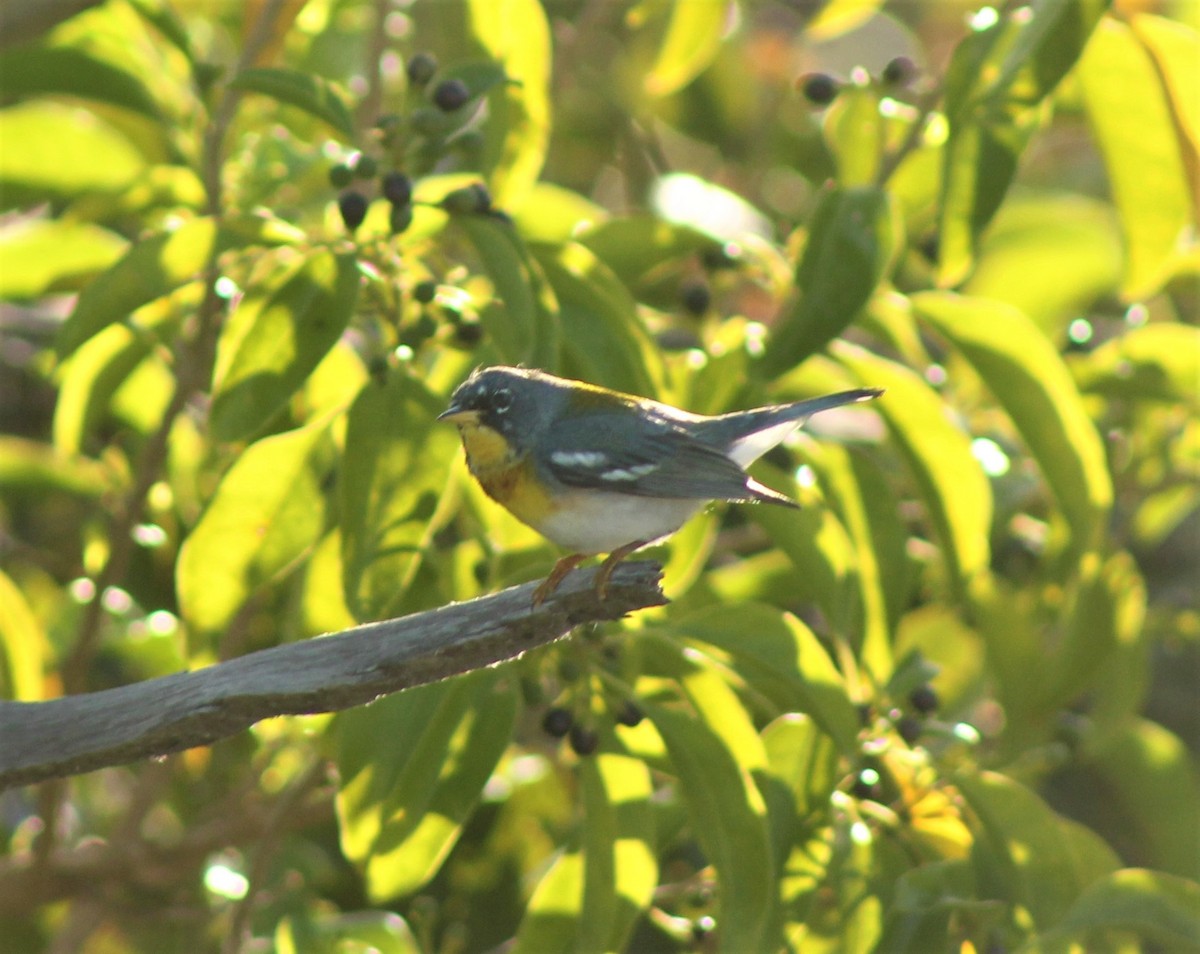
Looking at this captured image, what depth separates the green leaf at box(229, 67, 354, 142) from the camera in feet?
8.19

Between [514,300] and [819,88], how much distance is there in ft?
3.44

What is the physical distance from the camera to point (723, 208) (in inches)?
141

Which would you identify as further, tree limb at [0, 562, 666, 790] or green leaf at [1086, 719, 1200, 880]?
green leaf at [1086, 719, 1200, 880]

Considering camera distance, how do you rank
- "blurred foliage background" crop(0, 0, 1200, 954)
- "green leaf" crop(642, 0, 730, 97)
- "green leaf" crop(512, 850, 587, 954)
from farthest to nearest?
"green leaf" crop(642, 0, 730, 97) → "green leaf" crop(512, 850, 587, 954) → "blurred foliage background" crop(0, 0, 1200, 954)

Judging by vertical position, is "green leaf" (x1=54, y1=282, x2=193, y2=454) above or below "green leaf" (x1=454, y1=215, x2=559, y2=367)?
below

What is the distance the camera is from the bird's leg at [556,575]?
2152mm

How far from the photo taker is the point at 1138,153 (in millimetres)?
2963

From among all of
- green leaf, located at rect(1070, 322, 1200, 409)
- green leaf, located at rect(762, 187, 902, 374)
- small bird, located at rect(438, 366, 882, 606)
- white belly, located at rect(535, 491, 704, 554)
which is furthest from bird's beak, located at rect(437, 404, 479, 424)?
green leaf, located at rect(1070, 322, 1200, 409)

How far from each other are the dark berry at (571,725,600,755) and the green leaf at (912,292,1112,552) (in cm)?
106

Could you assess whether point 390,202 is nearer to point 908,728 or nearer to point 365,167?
point 365,167

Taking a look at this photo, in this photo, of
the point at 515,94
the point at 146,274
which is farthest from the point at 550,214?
the point at 146,274

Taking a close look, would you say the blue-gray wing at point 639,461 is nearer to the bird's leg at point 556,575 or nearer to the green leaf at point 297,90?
the bird's leg at point 556,575

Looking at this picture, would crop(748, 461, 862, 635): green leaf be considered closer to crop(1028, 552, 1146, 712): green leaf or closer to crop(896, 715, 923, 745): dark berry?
crop(896, 715, 923, 745): dark berry


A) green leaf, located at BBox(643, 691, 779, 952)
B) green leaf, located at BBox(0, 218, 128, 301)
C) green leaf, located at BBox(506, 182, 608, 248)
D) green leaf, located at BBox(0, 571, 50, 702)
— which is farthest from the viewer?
green leaf, located at BBox(506, 182, 608, 248)
